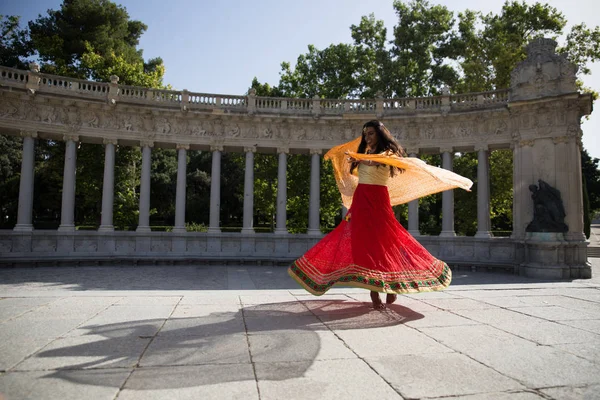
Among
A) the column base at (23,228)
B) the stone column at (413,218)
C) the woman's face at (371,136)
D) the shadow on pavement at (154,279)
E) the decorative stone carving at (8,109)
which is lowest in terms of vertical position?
the shadow on pavement at (154,279)

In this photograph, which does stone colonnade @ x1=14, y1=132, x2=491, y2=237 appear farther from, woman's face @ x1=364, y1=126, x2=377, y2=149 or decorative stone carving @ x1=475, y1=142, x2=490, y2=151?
woman's face @ x1=364, y1=126, x2=377, y2=149

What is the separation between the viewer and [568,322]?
6.25 meters

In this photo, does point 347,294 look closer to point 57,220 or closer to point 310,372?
point 310,372

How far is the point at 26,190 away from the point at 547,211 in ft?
96.2

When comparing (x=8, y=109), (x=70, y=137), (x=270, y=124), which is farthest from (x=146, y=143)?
(x=270, y=124)

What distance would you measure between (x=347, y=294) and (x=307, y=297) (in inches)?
46.1

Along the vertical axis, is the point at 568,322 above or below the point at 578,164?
below

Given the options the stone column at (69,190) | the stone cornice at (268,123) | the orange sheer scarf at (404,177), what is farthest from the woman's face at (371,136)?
the stone column at (69,190)

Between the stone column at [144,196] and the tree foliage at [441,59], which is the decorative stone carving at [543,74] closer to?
the tree foliage at [441,59]

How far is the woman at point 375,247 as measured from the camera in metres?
6.55

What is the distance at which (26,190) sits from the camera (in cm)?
2228

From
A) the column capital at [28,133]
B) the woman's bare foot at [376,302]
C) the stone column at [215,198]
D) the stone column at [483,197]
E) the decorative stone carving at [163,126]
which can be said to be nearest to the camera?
the woman's bare foot at [376,302]

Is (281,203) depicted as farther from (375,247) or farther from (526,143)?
(375,247)

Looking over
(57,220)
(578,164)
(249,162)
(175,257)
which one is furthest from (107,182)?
(57,220)
